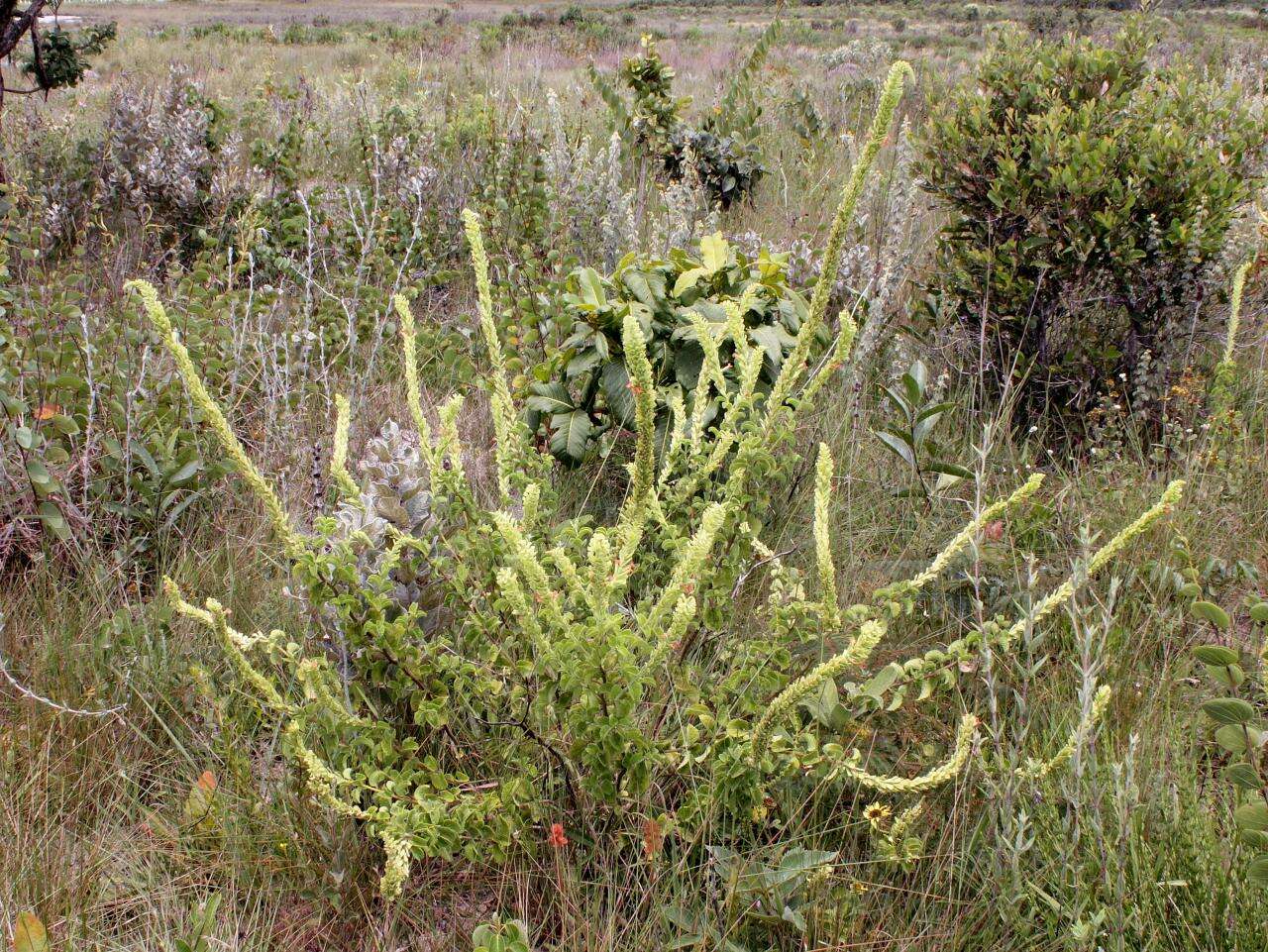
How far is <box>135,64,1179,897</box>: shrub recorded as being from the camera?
148cm

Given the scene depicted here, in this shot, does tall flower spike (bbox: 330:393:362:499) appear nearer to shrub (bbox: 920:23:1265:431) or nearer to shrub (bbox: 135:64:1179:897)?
shrub (bbox: 135:64:1179:897)

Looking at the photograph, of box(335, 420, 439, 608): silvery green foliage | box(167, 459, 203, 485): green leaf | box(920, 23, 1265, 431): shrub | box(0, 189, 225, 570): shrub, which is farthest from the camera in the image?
box(920, 23, 1265, 431): shrub

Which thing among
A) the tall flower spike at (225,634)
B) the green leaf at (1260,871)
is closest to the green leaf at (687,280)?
the tall flower spike at (225,634)

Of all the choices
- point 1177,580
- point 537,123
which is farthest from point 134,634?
point 537,123

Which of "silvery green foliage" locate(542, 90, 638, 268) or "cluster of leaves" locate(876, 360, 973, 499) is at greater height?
"silvery green foliage" locate(542, 90, 638, 268)

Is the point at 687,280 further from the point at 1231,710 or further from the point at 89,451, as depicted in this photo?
the point at 1231,710

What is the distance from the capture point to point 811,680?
1495mm

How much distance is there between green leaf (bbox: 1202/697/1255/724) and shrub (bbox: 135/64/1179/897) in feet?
0.91

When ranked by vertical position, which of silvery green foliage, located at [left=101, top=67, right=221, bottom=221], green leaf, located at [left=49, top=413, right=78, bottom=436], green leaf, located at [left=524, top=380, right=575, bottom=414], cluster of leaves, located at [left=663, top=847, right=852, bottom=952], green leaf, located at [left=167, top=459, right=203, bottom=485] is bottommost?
cluster of leaves, located at [left=663, top=847, right=852, bottom=952]

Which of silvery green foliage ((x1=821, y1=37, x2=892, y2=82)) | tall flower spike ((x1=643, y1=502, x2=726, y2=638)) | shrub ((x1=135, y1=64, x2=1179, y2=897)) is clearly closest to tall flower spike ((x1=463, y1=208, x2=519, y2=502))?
shrub ((x1=135, y1=64, x2=1179, y2=897))

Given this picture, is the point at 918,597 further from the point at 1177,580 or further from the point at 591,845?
the point at 591,845

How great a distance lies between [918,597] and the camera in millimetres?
2500

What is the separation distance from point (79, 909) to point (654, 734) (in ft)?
3.50

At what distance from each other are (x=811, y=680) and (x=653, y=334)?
152cm
